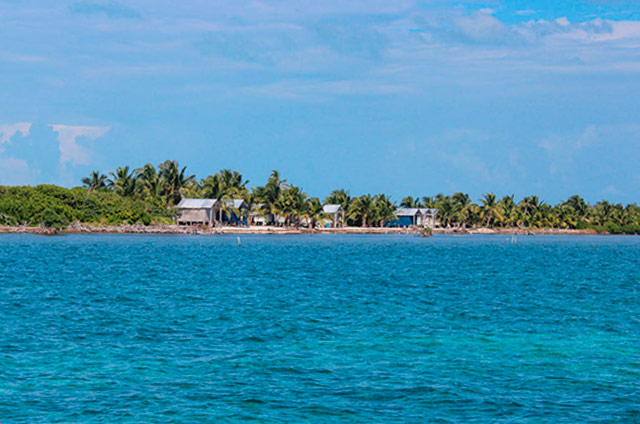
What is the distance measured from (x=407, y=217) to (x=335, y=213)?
2420 centimetres

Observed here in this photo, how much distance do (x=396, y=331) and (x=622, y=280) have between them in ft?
A: 101

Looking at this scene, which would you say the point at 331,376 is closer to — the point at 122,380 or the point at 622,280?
the point at 122,380

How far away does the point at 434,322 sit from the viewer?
27.8m

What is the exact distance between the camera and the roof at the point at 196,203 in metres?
140

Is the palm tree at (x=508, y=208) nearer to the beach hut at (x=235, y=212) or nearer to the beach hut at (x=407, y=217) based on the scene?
the beach hut at (x=407, y=217)

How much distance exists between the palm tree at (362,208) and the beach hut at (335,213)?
2163 mm

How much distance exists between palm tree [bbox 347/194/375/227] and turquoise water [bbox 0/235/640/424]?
132 metres

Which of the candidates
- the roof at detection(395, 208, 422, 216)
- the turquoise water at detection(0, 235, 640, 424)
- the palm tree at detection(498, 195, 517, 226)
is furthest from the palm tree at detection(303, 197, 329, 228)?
the turquoise water at detection(0, 235, 640, 424)

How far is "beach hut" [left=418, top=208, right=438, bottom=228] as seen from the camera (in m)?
192

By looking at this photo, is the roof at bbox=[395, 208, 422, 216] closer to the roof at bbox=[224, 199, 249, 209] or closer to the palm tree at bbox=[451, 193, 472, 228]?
the palm tree at bbox=[451, 193, 472, 228]

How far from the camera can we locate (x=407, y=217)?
190 meters

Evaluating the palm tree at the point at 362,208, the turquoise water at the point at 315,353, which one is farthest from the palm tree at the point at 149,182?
the turquoise water at the point at 315,353

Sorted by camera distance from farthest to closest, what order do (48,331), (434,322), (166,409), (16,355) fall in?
(434,322) < (48,331) < (16,355) < (166,409)

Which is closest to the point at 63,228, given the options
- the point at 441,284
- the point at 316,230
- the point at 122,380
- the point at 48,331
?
the point at 316,230
